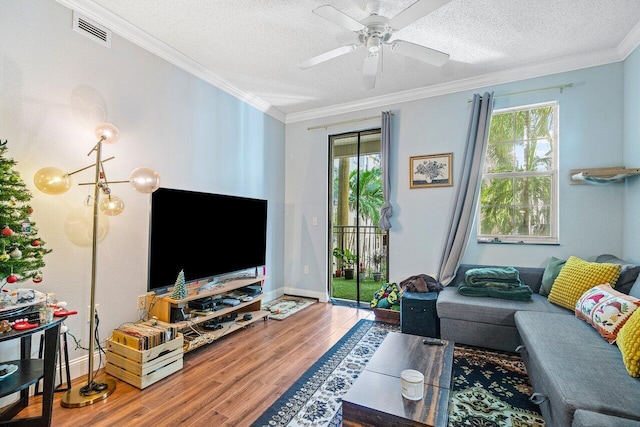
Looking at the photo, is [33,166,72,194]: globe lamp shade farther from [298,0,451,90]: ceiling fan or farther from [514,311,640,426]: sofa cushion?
[514,311,640,426]: sofa cushion

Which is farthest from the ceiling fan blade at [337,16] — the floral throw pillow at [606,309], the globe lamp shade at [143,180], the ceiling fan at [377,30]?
the floral throw pillow at [606,309]

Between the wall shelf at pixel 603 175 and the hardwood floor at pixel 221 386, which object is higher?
the wall shelf at pixel 603 175

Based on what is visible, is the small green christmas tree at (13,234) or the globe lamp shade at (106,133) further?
the globe lamp shade at (106,133)

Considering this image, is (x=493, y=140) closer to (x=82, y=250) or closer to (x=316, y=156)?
(x=316, y=156)

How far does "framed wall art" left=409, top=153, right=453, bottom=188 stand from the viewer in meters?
3.52

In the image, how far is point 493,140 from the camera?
11.2ft

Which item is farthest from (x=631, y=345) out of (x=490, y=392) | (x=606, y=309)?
(x=490, y=392)

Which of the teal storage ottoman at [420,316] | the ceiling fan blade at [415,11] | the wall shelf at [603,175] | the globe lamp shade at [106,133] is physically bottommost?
the teal storage ottoman at [420,316]

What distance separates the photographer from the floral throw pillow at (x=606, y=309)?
69.6 inches

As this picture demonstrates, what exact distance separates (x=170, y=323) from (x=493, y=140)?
3833 millimetres

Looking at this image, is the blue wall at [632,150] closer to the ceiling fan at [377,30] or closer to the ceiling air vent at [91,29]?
the ceiling fan at [377,30]

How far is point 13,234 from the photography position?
1499 millimetres

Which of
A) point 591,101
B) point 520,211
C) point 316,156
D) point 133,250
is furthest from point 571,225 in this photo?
point 133,250

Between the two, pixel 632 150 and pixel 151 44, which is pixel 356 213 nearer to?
pixel 632 150
